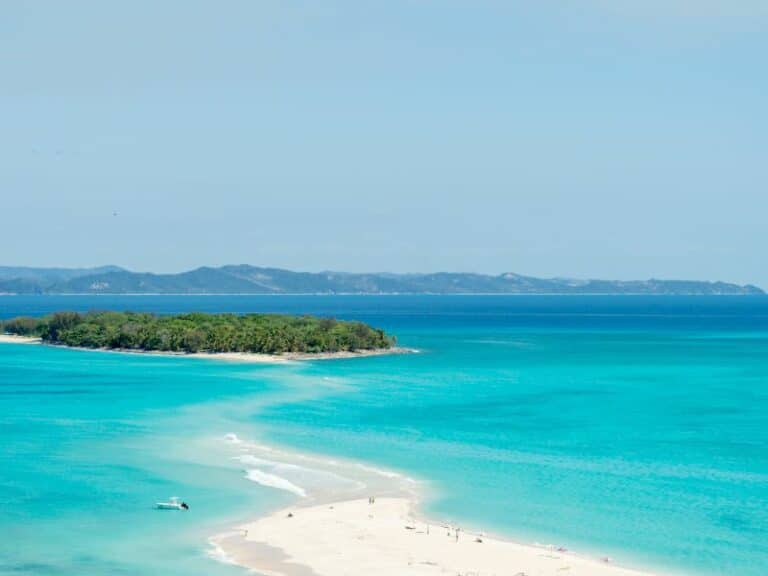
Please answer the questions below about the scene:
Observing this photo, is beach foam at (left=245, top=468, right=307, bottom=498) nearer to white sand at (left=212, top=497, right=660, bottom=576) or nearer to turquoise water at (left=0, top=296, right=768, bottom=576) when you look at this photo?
turquoise water at (left=0, top=296, right=768, bottom=576)

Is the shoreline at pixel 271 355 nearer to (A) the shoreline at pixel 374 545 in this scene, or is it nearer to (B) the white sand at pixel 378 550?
(A) the shoreline at pixel 374 545

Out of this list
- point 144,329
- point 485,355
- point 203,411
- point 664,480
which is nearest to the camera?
point 664,480

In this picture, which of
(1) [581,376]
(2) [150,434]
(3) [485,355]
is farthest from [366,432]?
(3) [485,355]

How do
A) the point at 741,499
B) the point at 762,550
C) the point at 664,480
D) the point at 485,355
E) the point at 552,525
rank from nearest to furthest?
1. the point at 762,550
2. the point at 552,525
3. the point at 741,499
4. the point at 664,480
5. the point at 485,355

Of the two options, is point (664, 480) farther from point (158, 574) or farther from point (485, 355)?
point (485, 355)

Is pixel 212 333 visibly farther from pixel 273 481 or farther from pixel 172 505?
pixel 172 505

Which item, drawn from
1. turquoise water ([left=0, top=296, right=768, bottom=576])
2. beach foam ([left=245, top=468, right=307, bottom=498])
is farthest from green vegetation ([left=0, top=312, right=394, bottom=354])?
beach foam ([left=245, top=468, right=307, bottom=498])

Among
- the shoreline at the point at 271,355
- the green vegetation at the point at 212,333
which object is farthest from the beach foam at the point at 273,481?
the green vegetation at the point at 212,333
